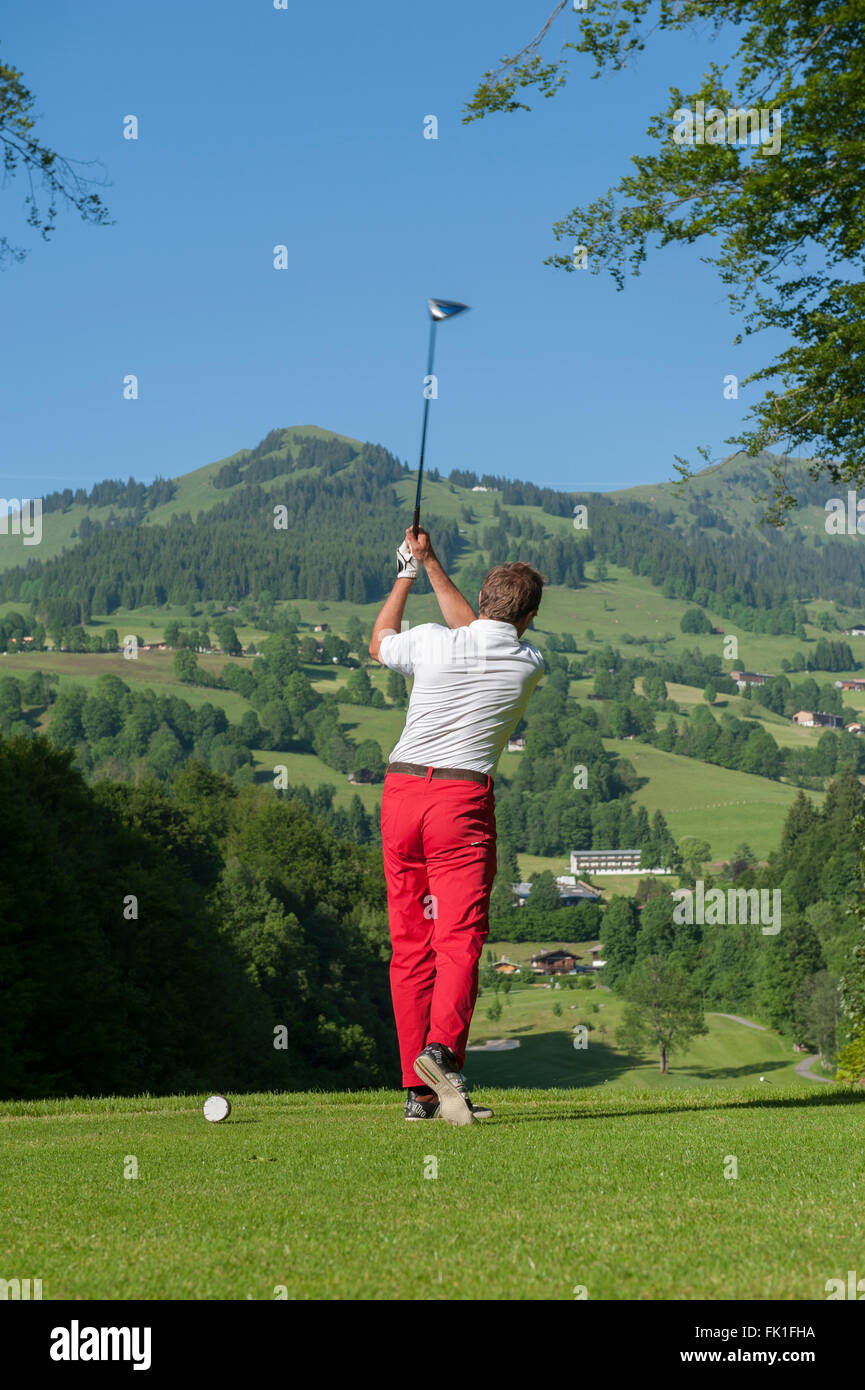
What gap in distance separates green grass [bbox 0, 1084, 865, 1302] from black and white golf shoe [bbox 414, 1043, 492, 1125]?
18 cm

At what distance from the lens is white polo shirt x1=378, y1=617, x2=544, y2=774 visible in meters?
8.14

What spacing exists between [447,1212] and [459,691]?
3827mm

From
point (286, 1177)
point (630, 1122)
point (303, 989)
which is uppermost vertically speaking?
point (286, 1177)

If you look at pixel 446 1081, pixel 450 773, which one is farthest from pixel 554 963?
pixel 450 773

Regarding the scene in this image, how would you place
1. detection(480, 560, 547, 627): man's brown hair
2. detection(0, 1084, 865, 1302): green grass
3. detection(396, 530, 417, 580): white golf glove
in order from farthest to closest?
1. detection(396, 530, 417, 580): white golf glove
2. detection(480, 560, 547, 627): man's brown hair
3. detection(0, 1084, 865, 1302): green grass

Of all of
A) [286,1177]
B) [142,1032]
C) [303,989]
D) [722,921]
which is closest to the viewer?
[286,1177]

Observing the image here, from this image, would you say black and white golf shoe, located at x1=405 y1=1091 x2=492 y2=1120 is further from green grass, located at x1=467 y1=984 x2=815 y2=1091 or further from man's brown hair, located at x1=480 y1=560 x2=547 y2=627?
green grass, located at x1=467 y1=984 x2=815 y2=1091

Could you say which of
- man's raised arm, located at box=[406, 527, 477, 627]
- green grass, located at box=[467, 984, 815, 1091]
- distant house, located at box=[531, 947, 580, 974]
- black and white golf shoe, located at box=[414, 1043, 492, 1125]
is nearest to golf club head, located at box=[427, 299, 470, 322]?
man's raised arm, located at box=[406, 527, 477, 627]

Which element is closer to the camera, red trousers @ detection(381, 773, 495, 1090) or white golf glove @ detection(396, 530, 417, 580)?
red trousers @ detection(381, 773, 495, 1090)

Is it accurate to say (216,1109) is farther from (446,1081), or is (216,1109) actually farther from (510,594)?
(510,594)
